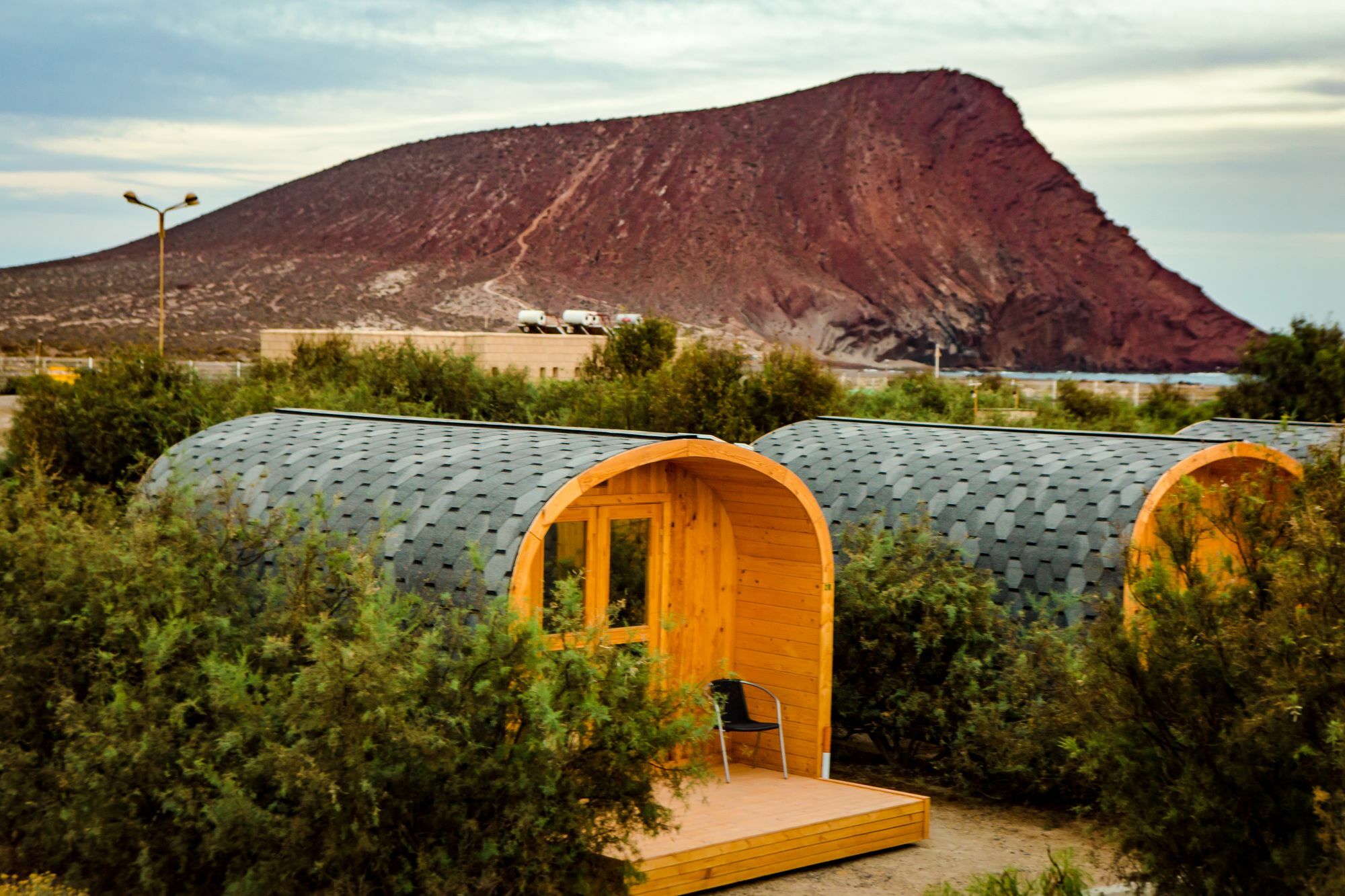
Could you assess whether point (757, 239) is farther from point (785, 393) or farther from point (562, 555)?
point (562, 555)

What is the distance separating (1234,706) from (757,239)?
352 ft

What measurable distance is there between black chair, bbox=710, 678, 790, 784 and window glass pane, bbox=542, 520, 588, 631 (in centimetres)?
131

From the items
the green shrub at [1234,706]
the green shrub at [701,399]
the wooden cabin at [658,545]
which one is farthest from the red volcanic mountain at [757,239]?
the green shrub at [1234,706]

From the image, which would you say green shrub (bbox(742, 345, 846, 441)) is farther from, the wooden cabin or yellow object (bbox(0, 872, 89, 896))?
yellow object (bbox(0, 872, 89, 896))

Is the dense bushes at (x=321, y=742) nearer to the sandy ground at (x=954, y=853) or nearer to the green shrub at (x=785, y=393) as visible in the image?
the sandy ground at (x=954, y=853)

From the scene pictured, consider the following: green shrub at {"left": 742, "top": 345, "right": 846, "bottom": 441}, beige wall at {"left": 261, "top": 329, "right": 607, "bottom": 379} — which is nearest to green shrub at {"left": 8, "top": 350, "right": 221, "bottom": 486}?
green shrub at {"left": 742, "top": 345, "right": 846, "bottom": 441}

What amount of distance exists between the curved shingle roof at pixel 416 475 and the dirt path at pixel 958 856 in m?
2.35

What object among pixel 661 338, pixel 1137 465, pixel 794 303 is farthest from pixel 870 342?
pixel 1137 465

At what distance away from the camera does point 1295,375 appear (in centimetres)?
2472

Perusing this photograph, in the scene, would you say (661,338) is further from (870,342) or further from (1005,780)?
(870,342)

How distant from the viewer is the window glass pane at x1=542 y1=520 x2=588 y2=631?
26.1ft

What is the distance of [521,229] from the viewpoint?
113312 millimetres

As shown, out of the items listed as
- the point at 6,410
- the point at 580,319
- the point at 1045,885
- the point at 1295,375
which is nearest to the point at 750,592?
the point at 1045,885

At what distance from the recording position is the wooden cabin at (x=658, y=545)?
288 inches
